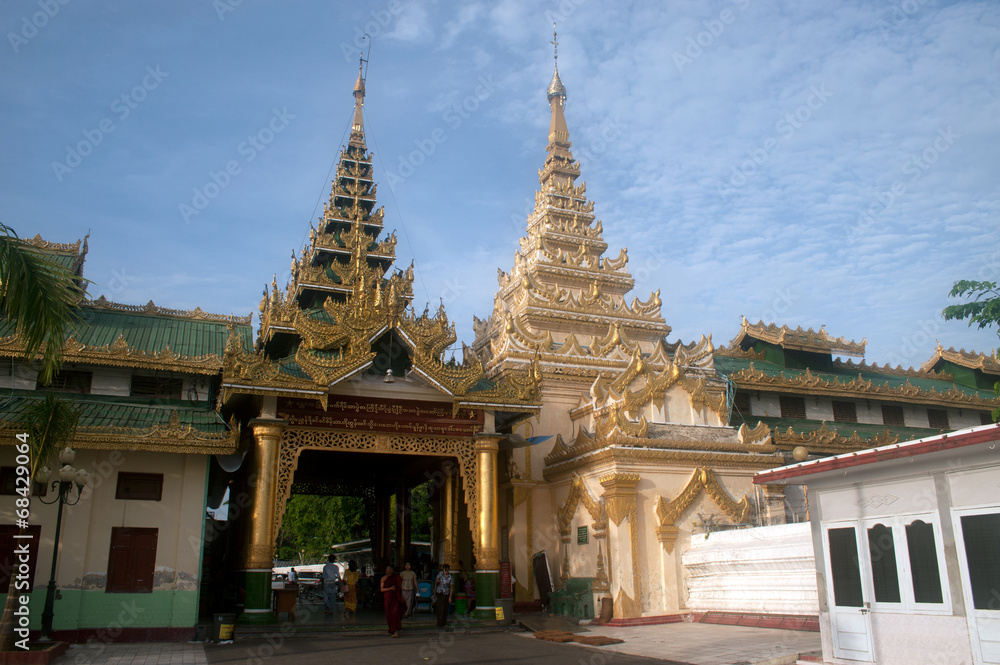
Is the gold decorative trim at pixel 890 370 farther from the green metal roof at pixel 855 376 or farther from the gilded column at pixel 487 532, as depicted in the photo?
the gilded column at pixel 487 532

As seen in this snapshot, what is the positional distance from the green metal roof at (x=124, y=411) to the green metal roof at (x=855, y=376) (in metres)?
16.9

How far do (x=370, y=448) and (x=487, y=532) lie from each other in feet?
10.6

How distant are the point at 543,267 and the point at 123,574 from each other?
16.6 meters

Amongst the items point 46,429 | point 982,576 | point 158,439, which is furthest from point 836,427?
point 46,429

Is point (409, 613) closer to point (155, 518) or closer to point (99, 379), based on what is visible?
point (155, 518)

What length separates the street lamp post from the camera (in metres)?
12.9

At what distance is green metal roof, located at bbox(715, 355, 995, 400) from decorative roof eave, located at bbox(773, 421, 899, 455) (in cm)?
278

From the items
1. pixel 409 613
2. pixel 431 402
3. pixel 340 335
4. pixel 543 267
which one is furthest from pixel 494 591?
pixel 543 267

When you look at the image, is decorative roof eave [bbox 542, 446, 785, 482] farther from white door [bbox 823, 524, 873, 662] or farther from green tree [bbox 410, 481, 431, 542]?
green tree [bbox 410, 481, 431, 542]

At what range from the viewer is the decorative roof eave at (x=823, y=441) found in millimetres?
23719

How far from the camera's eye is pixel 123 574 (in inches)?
605

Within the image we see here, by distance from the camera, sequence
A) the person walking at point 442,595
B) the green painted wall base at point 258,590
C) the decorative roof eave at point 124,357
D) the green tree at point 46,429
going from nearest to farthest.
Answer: the green tree at point 46,429 → the green painted wall base at point 258,590 → the person walking at point 442,595 → the decorative roof eave at point 124,357

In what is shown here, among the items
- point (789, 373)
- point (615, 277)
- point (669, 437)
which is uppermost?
point (615, 277)

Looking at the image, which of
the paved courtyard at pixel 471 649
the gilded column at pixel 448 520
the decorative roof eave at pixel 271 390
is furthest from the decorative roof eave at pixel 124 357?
the gilded column at pixel 448 520
